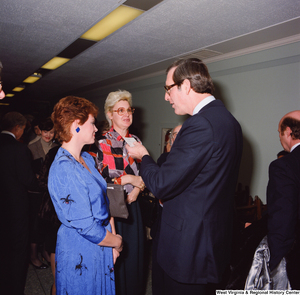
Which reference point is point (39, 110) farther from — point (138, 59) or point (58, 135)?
point (58, 135)

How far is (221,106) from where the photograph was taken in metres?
1.22

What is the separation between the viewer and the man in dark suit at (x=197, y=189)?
1082 millimetres

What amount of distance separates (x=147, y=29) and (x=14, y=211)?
2.76m

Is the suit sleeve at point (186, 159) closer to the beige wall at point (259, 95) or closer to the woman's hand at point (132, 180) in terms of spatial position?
the woman's hand at point (132, 180)

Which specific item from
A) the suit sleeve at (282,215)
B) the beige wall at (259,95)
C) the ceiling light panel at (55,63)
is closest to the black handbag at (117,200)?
the suit sleeve at (282,215)

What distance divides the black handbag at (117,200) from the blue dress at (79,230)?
0.07m

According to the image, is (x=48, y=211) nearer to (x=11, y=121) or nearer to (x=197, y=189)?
(x=11, y=121)

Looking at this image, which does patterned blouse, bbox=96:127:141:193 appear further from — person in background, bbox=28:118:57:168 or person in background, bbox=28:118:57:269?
person in background, bbox=28:118:57:168

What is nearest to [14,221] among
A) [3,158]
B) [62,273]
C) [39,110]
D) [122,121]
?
[3,158]

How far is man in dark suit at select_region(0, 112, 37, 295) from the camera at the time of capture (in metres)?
2.25

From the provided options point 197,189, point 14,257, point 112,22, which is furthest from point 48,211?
point 112,22

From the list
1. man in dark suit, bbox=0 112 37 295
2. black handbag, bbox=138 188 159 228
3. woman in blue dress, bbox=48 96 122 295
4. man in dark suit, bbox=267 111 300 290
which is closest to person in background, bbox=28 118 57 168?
man in dark suit, bbox=0 112 37 295

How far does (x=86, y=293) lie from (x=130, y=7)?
2791 mm

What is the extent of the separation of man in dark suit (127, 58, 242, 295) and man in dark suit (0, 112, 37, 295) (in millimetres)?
1639
